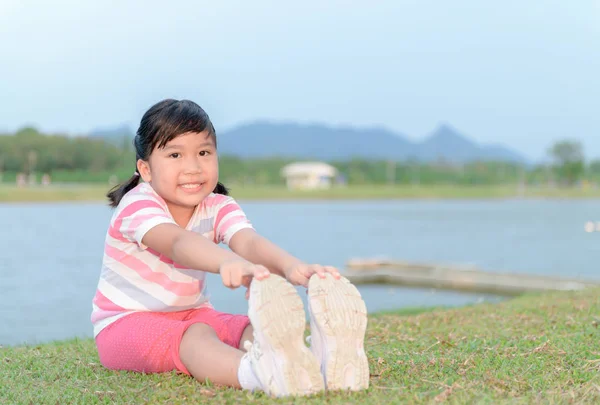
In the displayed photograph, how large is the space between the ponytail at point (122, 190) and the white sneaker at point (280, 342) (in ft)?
2.93

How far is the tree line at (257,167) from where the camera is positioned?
45281 millimetres

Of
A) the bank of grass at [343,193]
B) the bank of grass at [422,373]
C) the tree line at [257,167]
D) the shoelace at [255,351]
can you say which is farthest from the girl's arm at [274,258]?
the bank of grass at [343,193]

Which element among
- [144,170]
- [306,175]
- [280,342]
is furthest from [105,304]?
[306,175]

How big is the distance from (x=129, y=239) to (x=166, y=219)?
0.18 metres

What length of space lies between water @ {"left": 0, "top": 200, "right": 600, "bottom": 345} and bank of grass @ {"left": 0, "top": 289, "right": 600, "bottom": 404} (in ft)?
9.51

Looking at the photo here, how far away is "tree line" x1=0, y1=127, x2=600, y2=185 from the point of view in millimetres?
45281

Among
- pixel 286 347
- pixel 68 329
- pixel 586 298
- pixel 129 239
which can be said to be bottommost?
pixel 68 329

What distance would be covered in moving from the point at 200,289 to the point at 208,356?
415mm

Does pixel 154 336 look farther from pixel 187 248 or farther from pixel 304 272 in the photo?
pixel 304 272

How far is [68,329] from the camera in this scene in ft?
27.8

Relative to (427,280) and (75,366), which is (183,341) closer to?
(75,366)

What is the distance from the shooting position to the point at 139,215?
8.17ft

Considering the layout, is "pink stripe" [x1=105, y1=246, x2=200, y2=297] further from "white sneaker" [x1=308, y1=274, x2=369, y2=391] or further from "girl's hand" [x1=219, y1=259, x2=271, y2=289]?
"white sneaker" [x1=308, y1=274, x2=369, y2=391]

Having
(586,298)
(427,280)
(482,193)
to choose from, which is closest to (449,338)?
(586,298)
